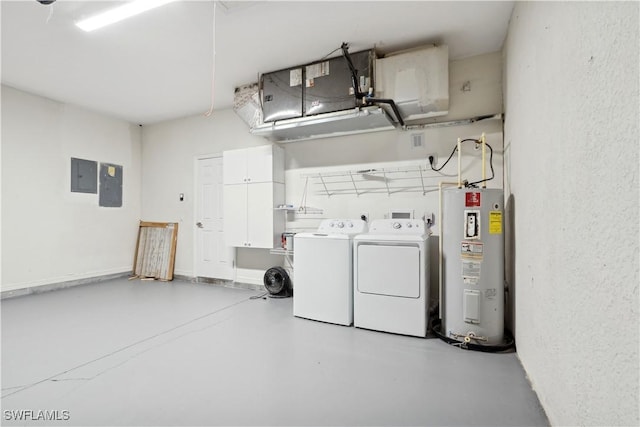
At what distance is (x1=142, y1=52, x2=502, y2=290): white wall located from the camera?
3.22 m

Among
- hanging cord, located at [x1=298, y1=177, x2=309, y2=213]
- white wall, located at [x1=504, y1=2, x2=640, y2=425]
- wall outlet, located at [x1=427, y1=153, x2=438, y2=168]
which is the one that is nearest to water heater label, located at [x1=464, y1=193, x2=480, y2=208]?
white wall, located at [x1=504, y1=2, x2=640, y2=425]

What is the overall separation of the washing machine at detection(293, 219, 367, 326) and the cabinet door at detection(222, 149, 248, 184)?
159cm

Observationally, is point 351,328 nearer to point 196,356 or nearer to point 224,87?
point 196,356

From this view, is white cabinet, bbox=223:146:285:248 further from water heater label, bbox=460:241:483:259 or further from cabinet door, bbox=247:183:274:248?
water heater label, bbox=460:241:483:259

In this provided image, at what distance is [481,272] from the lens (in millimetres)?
2432

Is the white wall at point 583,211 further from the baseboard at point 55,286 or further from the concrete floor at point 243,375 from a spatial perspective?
the baseboard at point 55,286

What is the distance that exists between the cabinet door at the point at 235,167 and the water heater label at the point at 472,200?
2.92 metres

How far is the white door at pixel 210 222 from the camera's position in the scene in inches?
192

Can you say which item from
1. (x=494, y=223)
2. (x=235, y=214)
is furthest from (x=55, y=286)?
(x=494, y=223)

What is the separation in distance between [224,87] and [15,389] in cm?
375

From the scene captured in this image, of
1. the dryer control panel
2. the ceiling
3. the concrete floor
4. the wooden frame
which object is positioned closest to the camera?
the concrete floor

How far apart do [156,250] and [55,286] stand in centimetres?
145

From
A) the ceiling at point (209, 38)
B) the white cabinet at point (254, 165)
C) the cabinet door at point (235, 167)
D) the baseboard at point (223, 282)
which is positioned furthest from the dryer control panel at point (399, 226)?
the baseboard at point (223, 282)

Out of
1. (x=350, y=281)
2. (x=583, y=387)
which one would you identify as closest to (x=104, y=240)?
(x=350, y=281)
